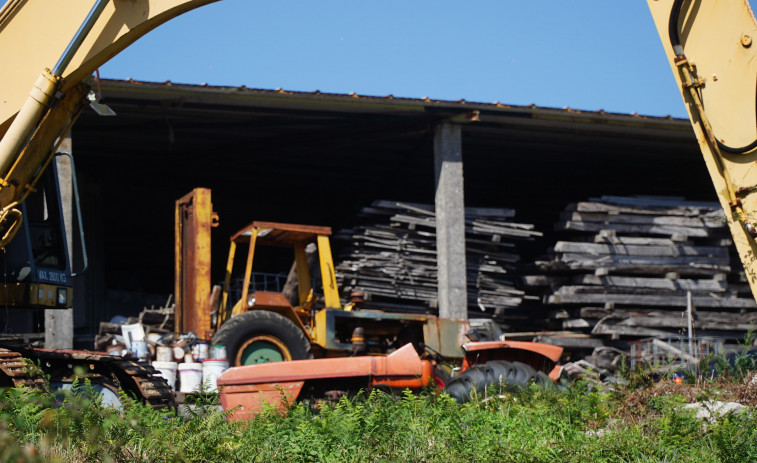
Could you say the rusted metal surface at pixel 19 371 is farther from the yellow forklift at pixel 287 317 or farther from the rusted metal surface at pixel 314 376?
the yellow forklift at pixel 287 317

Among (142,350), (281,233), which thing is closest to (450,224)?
(281,233)

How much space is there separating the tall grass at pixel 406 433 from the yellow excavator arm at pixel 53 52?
1.91 meters

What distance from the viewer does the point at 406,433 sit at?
590 centimetres

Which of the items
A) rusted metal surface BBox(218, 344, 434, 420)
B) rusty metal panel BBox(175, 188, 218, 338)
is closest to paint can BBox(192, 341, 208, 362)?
rusty metal panel BBox(175, 188, 218, 338)

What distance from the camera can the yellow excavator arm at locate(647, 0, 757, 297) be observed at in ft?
17.7

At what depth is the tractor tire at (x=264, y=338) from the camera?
37.4 feet

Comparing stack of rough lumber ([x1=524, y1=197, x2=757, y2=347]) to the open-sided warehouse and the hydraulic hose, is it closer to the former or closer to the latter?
the open-sided warehouse

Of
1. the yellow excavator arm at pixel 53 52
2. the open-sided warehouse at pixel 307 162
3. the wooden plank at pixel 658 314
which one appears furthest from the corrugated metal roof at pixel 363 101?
the yellow excavator arm at pixel 53 52

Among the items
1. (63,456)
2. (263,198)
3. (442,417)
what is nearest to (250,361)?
(442,417)

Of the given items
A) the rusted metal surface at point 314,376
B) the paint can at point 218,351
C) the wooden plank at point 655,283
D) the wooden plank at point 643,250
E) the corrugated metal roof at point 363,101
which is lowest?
the rusted metal surface at point 314,376

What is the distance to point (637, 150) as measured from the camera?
17.5m

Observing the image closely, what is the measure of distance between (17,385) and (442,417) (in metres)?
3.16

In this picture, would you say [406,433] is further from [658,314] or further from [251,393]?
[658,314]

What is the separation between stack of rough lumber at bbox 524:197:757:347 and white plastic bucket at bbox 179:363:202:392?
21.5 feet
